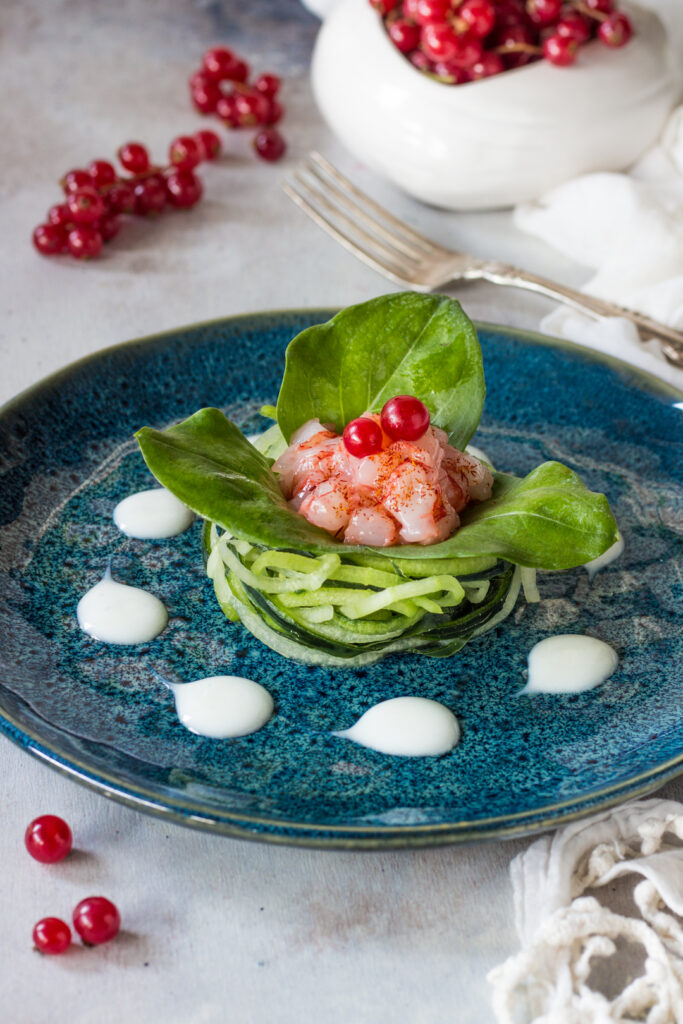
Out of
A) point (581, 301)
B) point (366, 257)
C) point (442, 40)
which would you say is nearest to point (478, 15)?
point (442, 40)

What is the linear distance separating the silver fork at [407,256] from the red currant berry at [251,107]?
1.93 ft

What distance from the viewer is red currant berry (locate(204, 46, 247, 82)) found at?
357 centimetres

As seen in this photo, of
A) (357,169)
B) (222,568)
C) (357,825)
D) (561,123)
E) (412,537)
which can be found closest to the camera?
(357,825)

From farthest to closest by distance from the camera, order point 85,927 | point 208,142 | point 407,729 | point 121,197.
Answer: point 208,142
point 121,197
point 407,729
point 85,927

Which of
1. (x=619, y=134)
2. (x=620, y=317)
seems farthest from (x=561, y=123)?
(x=620, y=317)

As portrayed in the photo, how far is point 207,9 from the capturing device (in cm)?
436

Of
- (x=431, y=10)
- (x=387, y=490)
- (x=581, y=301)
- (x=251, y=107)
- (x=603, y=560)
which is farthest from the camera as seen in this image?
(x=251, y=107)

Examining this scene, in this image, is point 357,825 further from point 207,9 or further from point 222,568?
point 207,9

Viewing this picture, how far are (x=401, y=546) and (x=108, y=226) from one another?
1746mm

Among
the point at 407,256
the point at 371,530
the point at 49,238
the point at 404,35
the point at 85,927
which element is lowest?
the point at 49,238

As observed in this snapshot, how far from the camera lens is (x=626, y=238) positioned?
2785mm

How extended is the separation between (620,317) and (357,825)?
1.59 meters

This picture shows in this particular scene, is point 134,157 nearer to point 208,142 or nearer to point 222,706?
point 208,142

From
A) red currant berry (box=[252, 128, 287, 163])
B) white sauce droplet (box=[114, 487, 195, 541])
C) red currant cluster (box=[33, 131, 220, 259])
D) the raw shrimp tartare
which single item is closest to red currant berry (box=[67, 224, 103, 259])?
red currant cluster (box=[33, 131, 220, 259])
